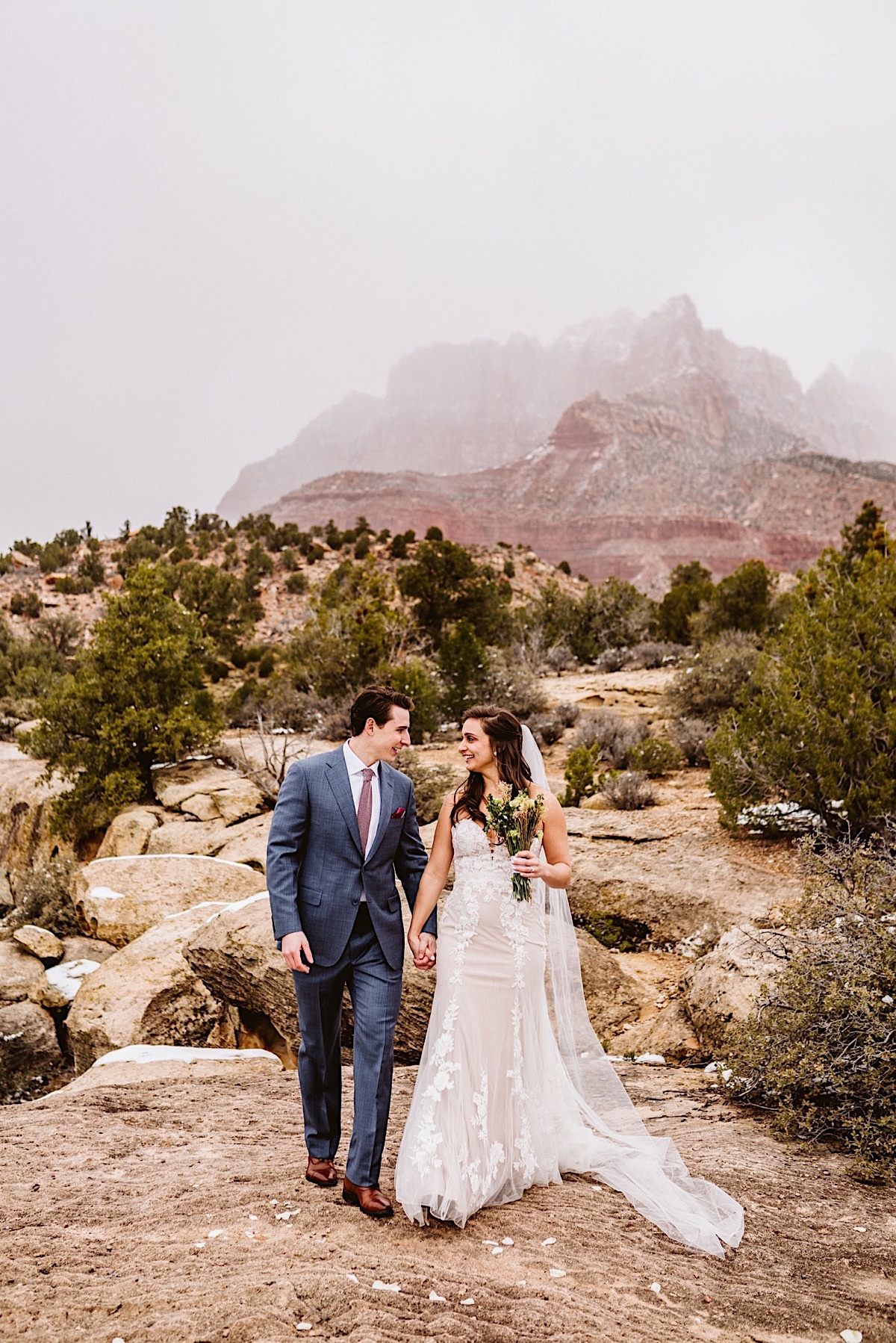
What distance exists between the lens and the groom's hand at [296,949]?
364cm

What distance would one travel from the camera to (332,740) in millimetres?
16250

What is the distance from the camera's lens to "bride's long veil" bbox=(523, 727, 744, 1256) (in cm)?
362

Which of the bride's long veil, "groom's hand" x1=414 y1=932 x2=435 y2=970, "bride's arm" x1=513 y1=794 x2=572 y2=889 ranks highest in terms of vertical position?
"bride's arm" x1=513 y1=794 x2=572 y2=889

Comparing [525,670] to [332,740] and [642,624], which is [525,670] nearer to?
[332,740]

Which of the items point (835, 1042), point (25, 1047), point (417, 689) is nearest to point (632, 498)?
point (417, 689)

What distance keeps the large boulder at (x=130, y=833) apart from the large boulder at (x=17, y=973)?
328cm

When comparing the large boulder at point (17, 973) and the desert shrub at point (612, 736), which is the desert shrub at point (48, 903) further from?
the desert shrub at point (612, 736)

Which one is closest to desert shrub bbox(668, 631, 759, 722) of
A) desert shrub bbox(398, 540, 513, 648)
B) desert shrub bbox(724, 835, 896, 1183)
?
desert shrub bbox(398, 540, 513, 648)

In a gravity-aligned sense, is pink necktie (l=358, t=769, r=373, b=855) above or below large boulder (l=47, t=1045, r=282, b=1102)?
above

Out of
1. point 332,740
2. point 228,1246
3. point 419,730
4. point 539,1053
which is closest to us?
point 228,1246

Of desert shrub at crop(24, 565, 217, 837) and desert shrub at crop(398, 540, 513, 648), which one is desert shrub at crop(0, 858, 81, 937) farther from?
desert shrub at crop(398, 540, 513, 648)

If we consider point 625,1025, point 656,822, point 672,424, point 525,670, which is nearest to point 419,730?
point 525,670

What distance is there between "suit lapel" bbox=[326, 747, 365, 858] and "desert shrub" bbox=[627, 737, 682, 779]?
10191mm

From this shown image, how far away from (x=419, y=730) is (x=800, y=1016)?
511 inches
